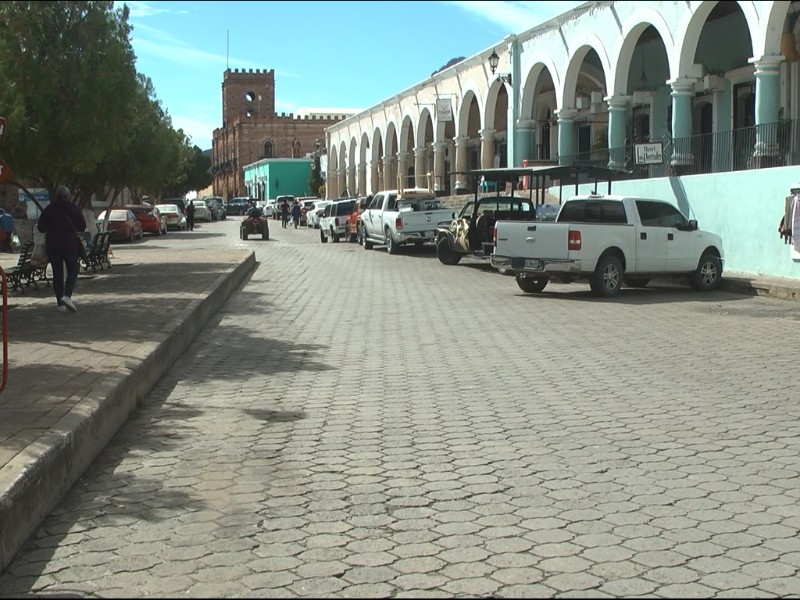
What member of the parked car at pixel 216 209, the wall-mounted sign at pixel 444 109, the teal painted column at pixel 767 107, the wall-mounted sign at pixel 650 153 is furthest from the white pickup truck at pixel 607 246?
the parked car at pixel 216 209

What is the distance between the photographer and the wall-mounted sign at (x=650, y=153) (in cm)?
2356

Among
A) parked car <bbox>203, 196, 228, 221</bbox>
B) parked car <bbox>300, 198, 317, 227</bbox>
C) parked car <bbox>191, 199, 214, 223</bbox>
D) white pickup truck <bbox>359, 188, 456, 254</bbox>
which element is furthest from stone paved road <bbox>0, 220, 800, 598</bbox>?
parked car <bbox>203, 196, 228, 221</bbox>

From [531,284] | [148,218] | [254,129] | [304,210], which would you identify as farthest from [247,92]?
[531,284]

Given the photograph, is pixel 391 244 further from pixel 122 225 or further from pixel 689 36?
pixel 122 225

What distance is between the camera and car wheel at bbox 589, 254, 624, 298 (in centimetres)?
1767

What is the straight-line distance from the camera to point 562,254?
1748cm

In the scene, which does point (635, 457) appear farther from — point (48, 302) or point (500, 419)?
point (48, 302)

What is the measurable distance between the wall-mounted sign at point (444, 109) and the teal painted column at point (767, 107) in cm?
2203

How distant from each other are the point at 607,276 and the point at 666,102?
13.7m

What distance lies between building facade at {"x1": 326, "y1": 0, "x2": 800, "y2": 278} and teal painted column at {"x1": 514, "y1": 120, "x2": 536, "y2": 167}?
4 centimetres

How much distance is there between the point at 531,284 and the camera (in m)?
18.9

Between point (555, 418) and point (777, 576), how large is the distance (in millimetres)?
3420

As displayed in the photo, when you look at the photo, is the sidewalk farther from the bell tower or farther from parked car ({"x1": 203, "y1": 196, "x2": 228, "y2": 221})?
the bell tower

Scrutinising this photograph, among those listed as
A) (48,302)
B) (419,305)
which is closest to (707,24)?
(419,305)
